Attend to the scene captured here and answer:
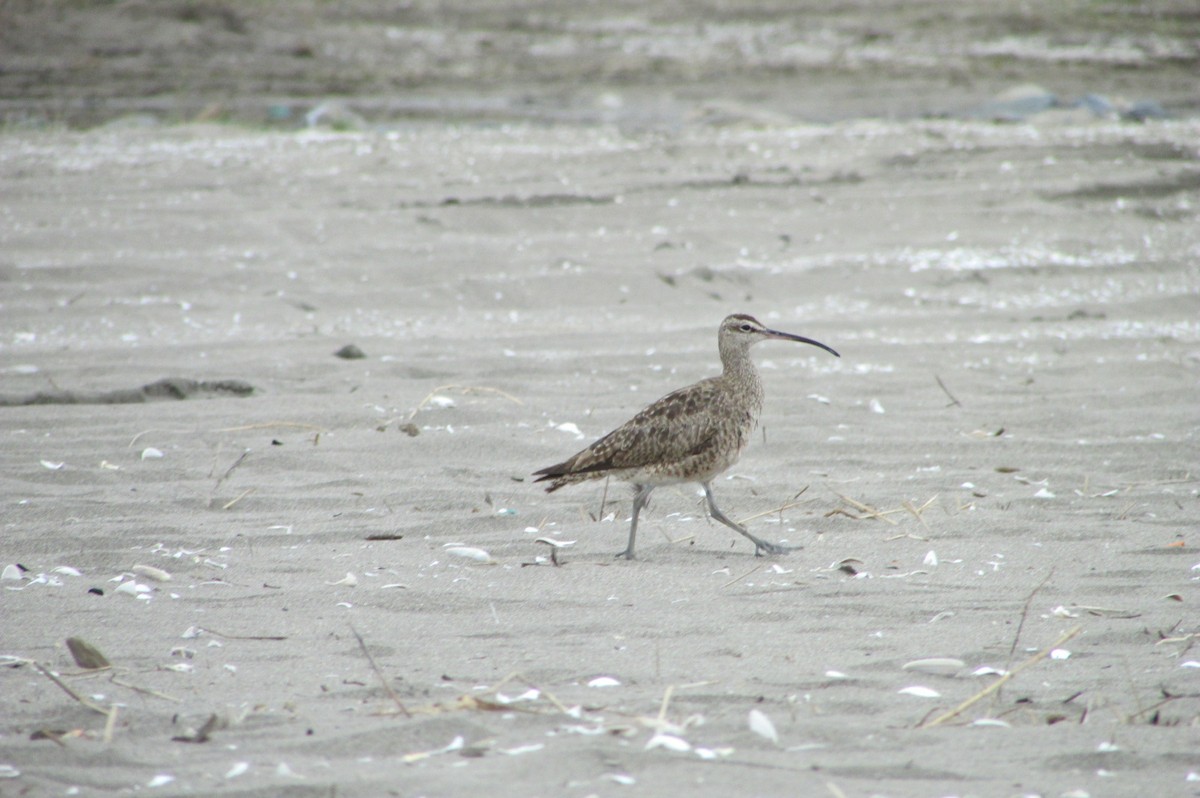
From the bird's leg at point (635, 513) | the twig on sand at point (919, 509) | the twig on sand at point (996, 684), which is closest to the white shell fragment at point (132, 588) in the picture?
the bird's leg at point (635, 513)

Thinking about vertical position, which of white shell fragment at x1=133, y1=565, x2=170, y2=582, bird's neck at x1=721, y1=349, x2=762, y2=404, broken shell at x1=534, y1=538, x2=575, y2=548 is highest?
bird's neck at x1=721, y1=349, x2=762, y2=404

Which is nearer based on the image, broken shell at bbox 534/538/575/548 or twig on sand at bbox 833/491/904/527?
broken shell at bbox 534/538/575/548

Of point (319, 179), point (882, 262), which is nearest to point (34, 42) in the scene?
point (319, 179)

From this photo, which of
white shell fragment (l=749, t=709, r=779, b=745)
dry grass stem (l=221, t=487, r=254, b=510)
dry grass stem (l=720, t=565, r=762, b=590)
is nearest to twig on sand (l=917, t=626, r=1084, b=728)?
white shell fragment (l=749, t=709, r=779, b=745)

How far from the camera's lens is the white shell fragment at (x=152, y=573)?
5301 mm

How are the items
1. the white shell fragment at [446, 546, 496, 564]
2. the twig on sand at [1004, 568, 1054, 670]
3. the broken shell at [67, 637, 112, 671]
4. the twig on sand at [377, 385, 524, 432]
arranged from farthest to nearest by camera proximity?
the twig on sand at [377, 385, 524, 432], the white shell fragment at [446, 546, 496, 564], the twig on sand at [1004, 568, 1054, 670], the broken shell at [67, 637, 112, 671]

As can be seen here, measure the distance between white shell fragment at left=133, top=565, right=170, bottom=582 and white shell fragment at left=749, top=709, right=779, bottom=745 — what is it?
254cm

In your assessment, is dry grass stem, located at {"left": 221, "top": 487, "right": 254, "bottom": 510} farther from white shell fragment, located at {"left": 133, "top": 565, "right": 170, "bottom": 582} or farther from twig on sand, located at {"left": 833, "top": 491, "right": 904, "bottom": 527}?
twig on sand, located at {"left": 833, "top": 491, "right": 904, "bottom": 527}

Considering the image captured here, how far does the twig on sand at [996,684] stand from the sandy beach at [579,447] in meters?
0.02

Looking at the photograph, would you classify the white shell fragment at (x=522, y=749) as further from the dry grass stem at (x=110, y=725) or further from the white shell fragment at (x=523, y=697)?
the dry grass stem at (x=110, y=725)

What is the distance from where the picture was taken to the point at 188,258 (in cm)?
1105

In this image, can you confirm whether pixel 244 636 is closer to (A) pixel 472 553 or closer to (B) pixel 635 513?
(A) pixel 472 553

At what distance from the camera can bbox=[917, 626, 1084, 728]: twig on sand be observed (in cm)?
405

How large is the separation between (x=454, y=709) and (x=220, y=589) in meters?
1.60
